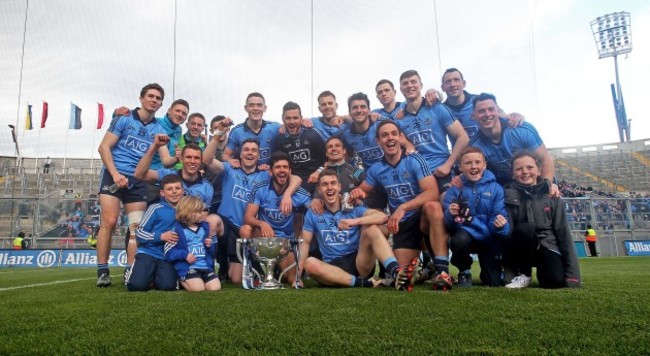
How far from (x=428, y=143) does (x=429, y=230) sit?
1166mm

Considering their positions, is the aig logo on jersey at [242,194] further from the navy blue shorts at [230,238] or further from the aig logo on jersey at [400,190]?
the aig logo on jersey at [400,190]

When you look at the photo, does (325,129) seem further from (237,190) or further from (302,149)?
(237,190)

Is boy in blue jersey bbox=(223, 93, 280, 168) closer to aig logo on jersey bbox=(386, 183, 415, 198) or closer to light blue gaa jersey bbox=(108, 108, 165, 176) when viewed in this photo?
light blue gaa jersey bbox=(108, 108, 165, 176)

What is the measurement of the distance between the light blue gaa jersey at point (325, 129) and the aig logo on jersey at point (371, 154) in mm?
445

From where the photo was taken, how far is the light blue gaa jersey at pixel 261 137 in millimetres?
5449

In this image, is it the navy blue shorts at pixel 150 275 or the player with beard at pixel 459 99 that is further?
the player with beard at pixel 459 99

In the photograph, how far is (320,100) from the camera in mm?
5496

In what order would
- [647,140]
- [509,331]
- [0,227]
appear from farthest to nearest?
1. [647,140]
2. [0,227]
3. [509,331]

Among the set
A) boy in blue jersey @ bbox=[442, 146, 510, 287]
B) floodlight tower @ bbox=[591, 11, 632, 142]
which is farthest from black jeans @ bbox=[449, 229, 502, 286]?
floodlight tower @ bbox=[591, 11, 632, 142]

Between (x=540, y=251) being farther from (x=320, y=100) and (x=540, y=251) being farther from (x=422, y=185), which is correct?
(x=320, y=100)

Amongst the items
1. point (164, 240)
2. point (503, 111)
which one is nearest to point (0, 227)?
point (164, 240)

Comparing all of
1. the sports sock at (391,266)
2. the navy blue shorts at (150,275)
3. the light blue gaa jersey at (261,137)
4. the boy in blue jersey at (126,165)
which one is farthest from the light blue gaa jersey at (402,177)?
the boy in blue jersey at (126,165)

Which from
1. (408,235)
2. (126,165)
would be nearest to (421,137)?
(408,235)

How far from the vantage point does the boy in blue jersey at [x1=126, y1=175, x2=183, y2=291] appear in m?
4.04
